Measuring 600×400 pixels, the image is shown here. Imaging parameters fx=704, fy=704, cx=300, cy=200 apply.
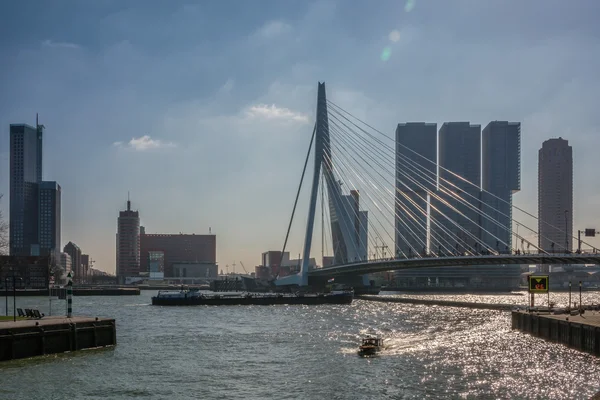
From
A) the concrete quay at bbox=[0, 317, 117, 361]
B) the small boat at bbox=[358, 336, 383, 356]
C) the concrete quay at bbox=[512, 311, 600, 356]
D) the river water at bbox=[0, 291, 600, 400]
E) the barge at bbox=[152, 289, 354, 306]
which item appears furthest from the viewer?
the barge at bbox=[152, 289, 354, 306]

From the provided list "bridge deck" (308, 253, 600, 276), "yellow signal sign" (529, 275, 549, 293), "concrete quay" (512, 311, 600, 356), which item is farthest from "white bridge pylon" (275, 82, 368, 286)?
"concrete quay" (512, 311, 600, 356)

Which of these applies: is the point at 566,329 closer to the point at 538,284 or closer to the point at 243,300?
the point at 538,284

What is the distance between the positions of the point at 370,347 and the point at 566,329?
16.0m

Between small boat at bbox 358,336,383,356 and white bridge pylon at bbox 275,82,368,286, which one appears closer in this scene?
small boat at bbox 358,336,383,356

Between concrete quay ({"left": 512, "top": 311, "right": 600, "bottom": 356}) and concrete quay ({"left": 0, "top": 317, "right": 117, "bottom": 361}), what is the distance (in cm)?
3472

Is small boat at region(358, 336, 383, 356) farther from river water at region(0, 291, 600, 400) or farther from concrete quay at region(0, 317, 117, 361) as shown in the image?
concrete quay at region(0, 317, 117, 361)

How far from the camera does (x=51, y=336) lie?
48.2 metres

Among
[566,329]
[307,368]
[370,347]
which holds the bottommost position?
[307,368]

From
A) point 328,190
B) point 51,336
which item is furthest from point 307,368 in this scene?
point 328,190

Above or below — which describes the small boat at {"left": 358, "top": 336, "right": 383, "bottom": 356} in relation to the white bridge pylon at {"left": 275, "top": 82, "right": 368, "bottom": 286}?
below

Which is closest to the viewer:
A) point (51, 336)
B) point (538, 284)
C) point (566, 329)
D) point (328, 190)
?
point (51, 336)

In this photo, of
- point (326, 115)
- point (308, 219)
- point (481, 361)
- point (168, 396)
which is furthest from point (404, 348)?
point (326, 115)

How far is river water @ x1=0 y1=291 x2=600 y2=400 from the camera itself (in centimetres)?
3612

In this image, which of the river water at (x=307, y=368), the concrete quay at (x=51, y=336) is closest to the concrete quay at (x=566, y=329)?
the river water at (x=307, y=368)
